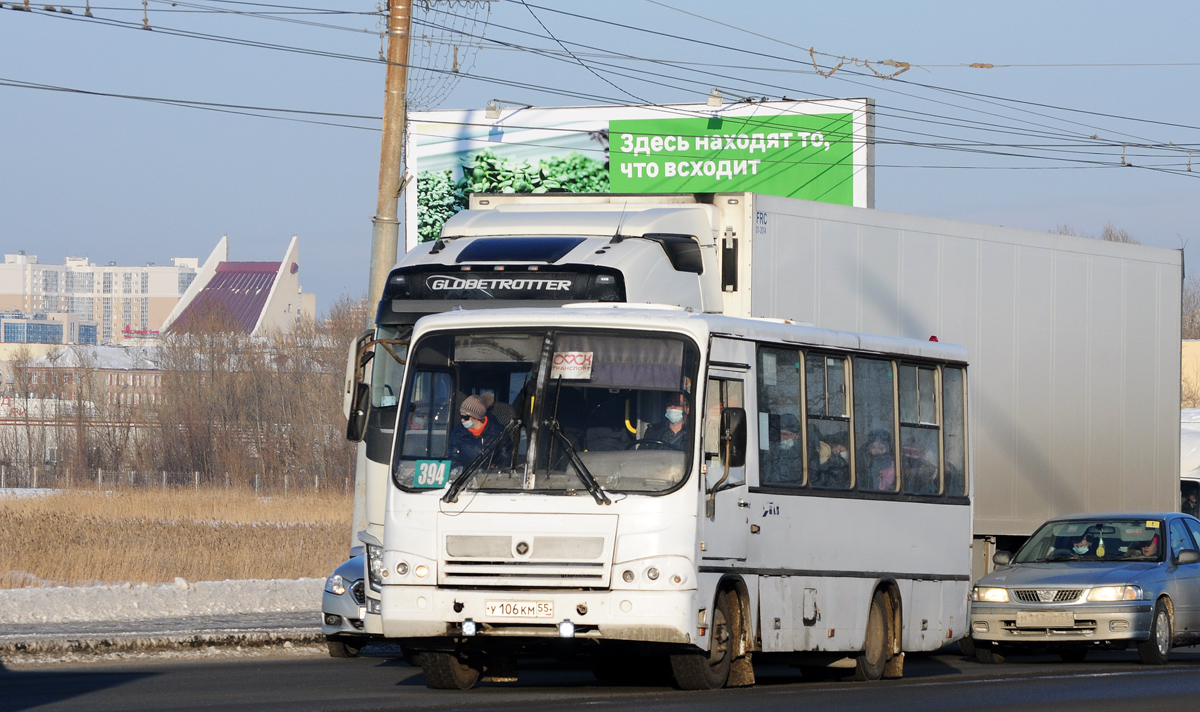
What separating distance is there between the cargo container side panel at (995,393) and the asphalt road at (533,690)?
268 cm

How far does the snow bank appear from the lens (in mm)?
19078

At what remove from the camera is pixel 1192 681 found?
44.3 ft

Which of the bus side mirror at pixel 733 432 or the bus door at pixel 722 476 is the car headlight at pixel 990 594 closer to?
the bus door at pixel 722 476

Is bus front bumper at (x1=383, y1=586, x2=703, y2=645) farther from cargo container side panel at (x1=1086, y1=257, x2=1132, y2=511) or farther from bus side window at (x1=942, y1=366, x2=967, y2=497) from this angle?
cargo container side panel at (x1=1086, y1=257, x2=1132, y2=511)

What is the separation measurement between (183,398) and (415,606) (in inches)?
3188

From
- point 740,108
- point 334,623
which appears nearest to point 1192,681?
point 334,623

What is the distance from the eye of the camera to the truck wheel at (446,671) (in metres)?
11.9

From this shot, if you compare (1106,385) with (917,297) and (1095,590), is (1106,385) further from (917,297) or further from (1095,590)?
(1095,590)

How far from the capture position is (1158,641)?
16.4 m

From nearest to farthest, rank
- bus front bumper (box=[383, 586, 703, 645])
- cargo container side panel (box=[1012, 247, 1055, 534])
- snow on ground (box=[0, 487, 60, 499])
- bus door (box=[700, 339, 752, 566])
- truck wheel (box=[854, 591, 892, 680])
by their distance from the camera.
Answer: bus front bumper (box=[383, 586, 703, 645]) < bus door (box=[700, 339, 752, 566]) < truck wheel (box=[854, 591, 892, 680]) < cargo container side panel (box=[1012, 247, 1055, 534]) < snow on ground (box=[0, 487, 60, 499])

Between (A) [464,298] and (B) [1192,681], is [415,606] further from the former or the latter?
(B) [1192,681]

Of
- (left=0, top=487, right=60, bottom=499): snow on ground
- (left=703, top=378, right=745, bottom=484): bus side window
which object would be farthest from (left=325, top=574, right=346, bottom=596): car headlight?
(left=0, top=487, right=60, bottom=499): snow on ground

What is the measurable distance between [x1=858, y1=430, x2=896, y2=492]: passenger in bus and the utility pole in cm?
740

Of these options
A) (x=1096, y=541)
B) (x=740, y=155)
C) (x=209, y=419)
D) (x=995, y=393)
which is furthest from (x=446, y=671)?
(x=209, y=419)
